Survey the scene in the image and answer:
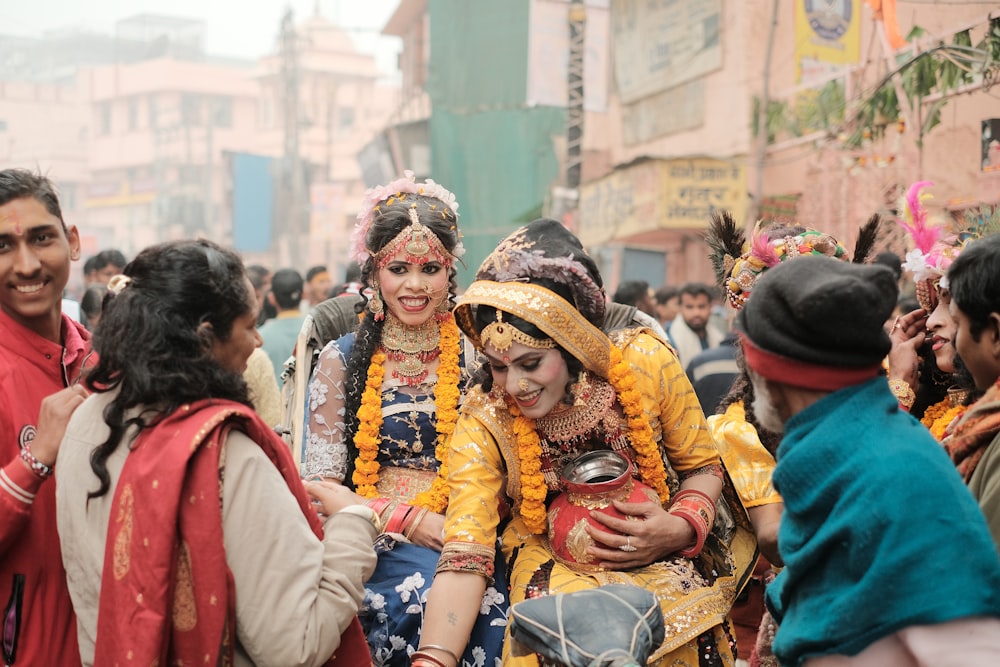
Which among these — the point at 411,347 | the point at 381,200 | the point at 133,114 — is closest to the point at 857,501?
the point at 411,347

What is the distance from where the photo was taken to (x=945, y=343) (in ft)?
10.4

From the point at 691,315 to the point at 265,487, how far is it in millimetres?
6632

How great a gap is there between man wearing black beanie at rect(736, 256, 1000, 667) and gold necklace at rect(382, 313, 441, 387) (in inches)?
82.0

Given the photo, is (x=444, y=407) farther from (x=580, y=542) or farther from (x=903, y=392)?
(x=903, y=392)

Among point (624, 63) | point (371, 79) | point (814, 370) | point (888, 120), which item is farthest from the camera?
point (371, 79)

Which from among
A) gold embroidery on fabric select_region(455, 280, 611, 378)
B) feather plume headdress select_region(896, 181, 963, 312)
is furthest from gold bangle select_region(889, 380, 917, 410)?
gold embroidery on fabric select_region(455, 280, 611, 378)

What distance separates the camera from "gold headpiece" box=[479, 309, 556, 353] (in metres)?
2.96

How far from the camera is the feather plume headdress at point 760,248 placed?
11.4 ft

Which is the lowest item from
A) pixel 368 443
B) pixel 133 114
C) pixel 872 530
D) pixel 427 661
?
pixel 427 661

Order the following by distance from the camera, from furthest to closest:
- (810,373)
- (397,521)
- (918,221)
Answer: (918,221) < (397,521) < (810,373)

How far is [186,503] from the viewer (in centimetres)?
217

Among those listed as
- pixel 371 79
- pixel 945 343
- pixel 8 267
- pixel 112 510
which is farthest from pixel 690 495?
pixel 371 79

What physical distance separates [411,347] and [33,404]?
1.53m

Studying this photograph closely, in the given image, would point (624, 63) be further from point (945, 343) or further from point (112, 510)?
point (112, 510)
